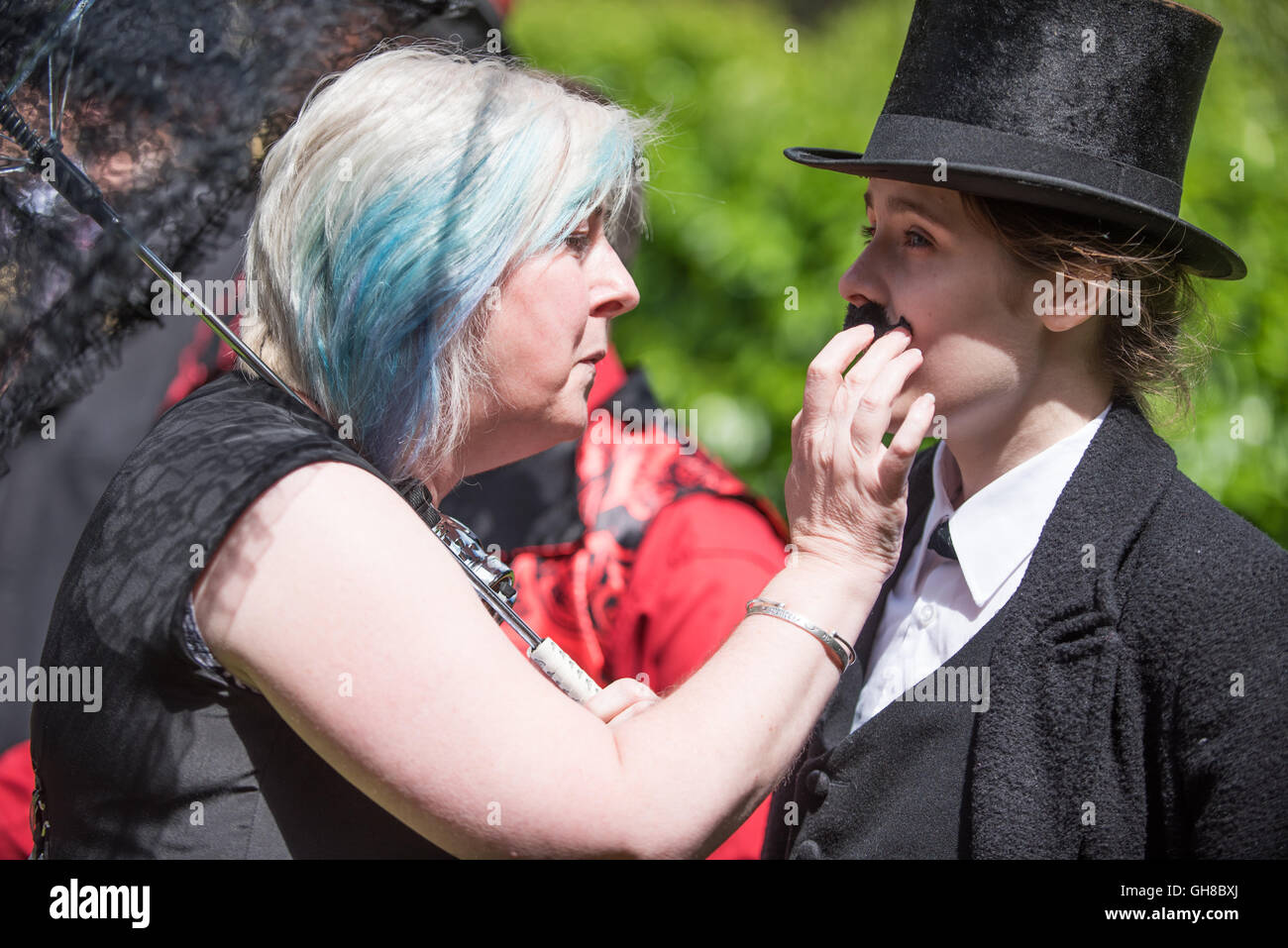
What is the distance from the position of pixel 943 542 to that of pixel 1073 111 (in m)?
0.68

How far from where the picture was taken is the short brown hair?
1.68 metres

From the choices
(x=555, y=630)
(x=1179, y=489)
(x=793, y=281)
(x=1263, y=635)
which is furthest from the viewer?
(x=793, y=281)

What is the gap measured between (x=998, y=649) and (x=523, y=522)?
1254 millimetres

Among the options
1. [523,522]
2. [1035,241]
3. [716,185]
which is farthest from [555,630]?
[716,185]

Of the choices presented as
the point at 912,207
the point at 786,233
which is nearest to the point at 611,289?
the point at 912,207

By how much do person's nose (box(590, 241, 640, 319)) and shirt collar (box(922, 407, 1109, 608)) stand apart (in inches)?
25.3

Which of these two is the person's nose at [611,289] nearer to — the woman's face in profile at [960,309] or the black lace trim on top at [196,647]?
the woman's face in profile at [960,309]

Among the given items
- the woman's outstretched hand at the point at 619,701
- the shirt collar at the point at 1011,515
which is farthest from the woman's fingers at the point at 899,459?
the woman's outstretched hand at the point at 619,701

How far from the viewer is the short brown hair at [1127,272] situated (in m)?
1.68

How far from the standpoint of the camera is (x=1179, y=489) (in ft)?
5.24

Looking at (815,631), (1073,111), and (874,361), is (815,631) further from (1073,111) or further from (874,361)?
(1073,111)

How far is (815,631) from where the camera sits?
149 cm

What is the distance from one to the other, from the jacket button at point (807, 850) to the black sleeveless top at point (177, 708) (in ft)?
1.88
